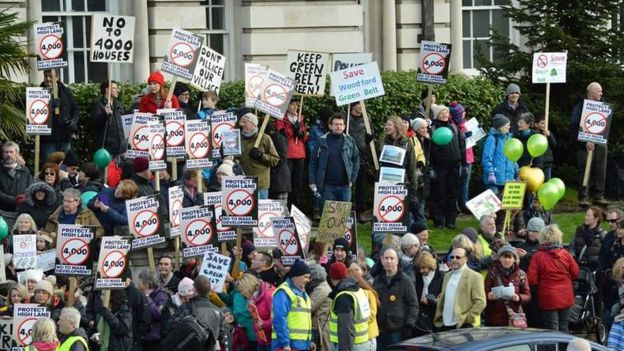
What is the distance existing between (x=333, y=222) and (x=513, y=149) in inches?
188

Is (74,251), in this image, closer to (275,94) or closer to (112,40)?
(275,94)

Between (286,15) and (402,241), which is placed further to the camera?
(286,15)

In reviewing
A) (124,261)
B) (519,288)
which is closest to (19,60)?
(124,261)

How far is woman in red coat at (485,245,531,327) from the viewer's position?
21.0 meters

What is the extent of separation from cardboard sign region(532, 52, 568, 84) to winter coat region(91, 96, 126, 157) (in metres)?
5.85

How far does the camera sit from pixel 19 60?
84.0 ft

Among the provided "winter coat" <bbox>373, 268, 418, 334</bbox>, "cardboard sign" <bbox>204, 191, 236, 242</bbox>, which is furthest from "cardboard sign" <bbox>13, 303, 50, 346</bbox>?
"winter coat" <bbox>373, 268, 418, 334</bbox>

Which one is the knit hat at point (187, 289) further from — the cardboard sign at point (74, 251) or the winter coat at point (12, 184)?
the winter coat at point (12, 184)

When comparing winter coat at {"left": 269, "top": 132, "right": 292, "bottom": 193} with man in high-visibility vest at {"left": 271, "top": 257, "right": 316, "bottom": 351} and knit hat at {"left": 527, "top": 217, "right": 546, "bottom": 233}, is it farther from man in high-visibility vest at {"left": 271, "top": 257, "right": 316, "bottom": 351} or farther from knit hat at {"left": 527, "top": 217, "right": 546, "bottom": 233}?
man in high-visibility vest at {"left": 271, "top": 257, "right": 316, "bottom": 351}

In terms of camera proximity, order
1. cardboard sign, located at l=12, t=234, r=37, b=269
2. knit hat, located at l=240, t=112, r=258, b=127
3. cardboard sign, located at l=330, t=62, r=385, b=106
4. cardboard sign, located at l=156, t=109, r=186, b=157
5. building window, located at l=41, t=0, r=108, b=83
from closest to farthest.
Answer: cardboard sign, located at l=12, t=234, r=37, b=269, cardboard sign, located at l=156, t=109, r=186, b=157, knit hat, located at l=240, t=112, r=258, b=127, cardboard sign, located at l=330, t=62, r=385, b=106, building window, located at l=41, t=0, r=108, b=83

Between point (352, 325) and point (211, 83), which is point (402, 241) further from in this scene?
point (211, 83)

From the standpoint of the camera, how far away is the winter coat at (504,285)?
828 inches

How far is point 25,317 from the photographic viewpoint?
19.4 m

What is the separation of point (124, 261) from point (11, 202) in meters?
4.12
